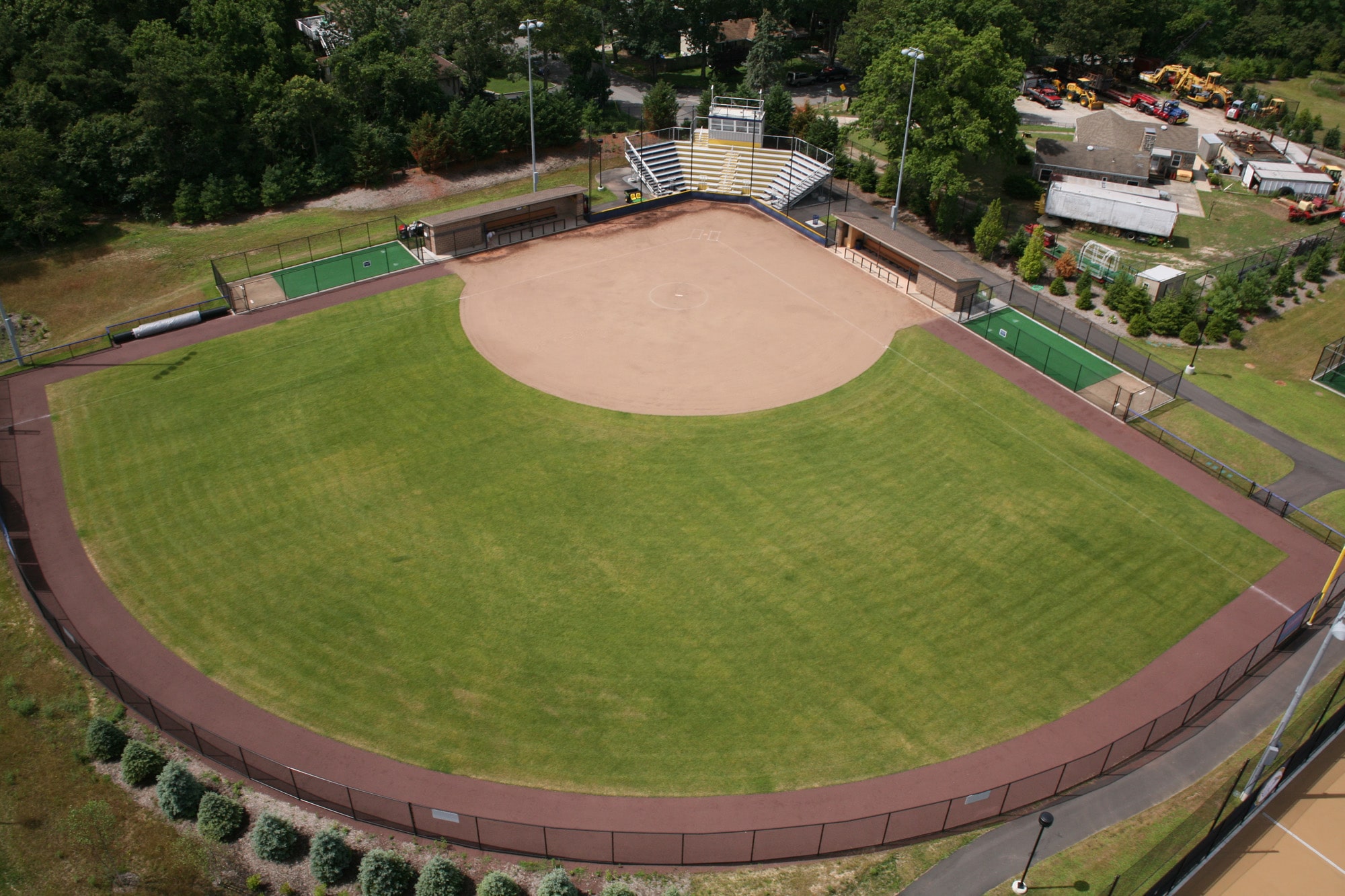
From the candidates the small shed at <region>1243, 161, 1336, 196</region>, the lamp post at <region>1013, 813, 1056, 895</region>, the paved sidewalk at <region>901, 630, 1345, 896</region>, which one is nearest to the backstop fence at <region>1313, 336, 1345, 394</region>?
the paved sidewalk at <region>901, 630, 1345, 896</region>

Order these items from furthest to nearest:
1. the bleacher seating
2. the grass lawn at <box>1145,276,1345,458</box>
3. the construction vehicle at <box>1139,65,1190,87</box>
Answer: the construction vehicle at <box>1139,65,1190,87</box>, the bleacher seating, the grass lawn at <box>1145,276,1345,458</box>

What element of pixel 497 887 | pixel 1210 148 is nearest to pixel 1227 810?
pixel 497 887

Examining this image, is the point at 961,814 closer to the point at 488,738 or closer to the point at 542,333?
the point at 488,738

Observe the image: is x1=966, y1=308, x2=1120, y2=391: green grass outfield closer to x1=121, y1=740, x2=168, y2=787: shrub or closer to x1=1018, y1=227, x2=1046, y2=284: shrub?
x1=1018, y1=227, x2=1046, y2=284: shrub

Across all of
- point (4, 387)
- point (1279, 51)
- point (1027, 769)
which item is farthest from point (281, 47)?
point (1279, 51)

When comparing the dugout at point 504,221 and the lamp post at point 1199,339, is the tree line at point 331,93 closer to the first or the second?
the dugout at point 504,221

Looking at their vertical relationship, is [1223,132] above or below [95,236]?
above

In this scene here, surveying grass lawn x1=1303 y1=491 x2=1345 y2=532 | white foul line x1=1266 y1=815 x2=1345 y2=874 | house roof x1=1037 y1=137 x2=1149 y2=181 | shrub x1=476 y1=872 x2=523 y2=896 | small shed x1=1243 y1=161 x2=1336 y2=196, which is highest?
house roof x1=1037 y1=137 x2=1149 y2=181
